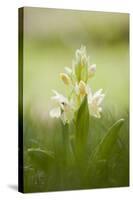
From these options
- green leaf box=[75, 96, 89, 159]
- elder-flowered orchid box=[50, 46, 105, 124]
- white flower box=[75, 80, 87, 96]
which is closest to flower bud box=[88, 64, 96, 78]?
elder-flowered orchid box=[50, 46, 105, 124]

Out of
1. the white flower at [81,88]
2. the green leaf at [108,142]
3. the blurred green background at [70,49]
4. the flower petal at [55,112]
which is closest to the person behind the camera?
the blurred green background at [70,49]

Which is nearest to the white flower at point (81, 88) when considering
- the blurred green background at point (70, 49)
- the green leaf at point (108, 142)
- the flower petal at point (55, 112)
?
the blurred green background at point (70, 49)

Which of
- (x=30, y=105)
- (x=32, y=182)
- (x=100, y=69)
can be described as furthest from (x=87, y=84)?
(x=32, y=182)

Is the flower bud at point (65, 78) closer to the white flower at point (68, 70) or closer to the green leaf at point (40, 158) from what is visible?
the white flower at point (68, 70)

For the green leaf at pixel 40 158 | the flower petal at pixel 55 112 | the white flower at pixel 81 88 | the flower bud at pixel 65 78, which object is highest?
the flower bud at pixel 65 78

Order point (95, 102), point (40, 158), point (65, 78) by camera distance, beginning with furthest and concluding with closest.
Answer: point (95, 102), point (65, 78), point (40, 158)

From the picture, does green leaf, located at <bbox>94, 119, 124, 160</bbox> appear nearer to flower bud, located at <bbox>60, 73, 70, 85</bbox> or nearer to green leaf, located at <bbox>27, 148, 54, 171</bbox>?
green leaf, located at <bbox>27, 148, 54, 171</bbox>

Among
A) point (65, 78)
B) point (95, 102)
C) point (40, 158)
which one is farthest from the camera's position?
point (95, 102)

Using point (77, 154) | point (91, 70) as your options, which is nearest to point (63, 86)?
point (91, 70)

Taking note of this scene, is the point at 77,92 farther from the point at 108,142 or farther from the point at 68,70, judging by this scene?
the point at 108,142
